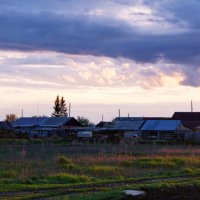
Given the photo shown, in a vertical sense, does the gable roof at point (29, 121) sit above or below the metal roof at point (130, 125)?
above

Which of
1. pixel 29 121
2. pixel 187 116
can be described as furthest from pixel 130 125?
pixel 29 121

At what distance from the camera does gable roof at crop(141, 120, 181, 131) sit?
292 feet

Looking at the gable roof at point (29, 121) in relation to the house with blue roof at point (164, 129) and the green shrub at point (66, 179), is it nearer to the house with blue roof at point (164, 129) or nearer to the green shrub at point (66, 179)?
the house with blue roof at point (164, 129)

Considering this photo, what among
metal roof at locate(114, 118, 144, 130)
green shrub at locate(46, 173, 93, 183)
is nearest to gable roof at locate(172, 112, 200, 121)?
metal roof at locate(114, 118, 144, 130)

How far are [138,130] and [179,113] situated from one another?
25415mm

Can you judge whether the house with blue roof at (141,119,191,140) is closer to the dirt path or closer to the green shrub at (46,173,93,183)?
the green shrub at (46,173,93,183)

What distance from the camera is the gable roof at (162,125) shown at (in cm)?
8888

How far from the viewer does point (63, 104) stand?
14662cm

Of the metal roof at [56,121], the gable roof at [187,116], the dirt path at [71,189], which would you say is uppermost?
the gable roof at [187,116]

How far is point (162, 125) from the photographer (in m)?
89.8

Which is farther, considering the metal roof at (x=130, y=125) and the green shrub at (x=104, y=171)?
the metal roof at (x=130, y=125)

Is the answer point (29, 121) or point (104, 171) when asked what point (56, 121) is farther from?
point (104, 171)

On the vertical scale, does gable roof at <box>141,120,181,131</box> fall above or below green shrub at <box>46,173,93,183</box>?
above

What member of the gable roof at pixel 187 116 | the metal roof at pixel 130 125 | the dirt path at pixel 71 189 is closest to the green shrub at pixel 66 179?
the dirt path at pixel 71 189
